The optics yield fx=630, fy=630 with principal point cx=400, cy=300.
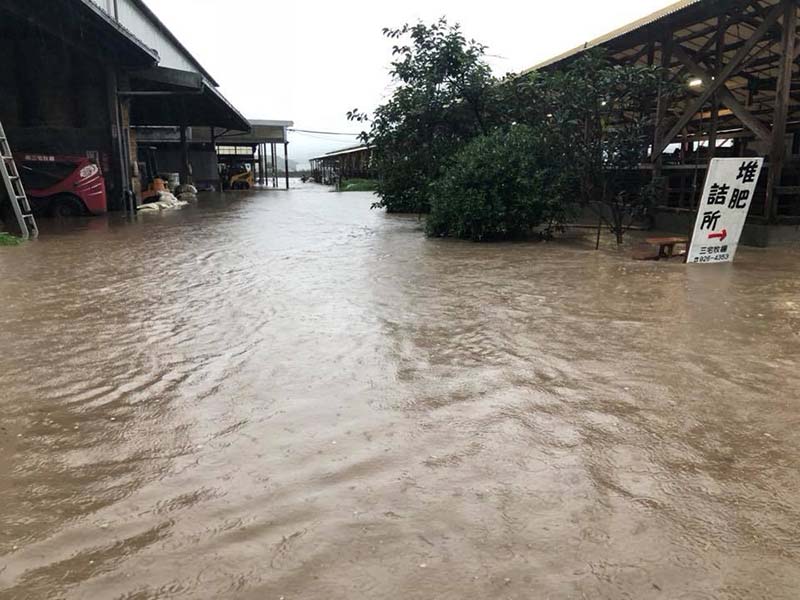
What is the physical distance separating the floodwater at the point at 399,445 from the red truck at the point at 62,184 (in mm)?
9780

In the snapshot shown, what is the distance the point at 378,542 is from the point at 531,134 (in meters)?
9.73

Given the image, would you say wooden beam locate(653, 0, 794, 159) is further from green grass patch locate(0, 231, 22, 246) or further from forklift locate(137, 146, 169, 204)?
forklift locate(137, 146, 169, 204)

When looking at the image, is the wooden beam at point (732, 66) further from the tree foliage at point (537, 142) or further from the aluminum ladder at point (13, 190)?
the aluminum ladder at point (13, 190)

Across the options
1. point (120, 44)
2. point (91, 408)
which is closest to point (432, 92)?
point (120, 44)

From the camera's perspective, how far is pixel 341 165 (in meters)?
53.3

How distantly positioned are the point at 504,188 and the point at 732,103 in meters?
4.00

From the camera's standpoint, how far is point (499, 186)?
34.6ft

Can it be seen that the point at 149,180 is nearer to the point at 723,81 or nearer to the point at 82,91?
the point at 82,91

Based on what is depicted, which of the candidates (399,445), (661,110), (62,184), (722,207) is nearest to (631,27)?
(661,110)

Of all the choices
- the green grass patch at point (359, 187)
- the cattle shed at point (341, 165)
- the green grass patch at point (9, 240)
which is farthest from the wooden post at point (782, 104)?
the cattle shed at point (341, 165)

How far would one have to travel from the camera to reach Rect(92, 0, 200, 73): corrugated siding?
17.3m

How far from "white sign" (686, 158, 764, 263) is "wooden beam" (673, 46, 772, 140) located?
7.78 ft

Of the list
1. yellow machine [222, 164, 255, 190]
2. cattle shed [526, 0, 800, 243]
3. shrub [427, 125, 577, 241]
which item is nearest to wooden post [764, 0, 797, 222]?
cattle shed [526, 0, 800, 243]

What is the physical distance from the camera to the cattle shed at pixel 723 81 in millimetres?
9812
